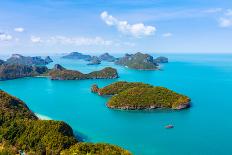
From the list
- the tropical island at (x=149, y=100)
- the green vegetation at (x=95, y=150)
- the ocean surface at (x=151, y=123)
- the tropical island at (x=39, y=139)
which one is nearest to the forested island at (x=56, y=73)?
the ocean surface at (x=151, y=123)

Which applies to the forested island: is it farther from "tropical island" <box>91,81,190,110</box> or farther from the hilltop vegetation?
"tropical island" <box>91,81,190,110</box>

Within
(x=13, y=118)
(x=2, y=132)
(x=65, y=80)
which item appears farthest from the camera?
(x=65, y=80)

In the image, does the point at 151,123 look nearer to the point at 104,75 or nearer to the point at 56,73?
the point at 104,75

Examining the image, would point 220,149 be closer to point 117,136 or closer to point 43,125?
point 117,136

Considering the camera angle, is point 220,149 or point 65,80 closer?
point 220,149

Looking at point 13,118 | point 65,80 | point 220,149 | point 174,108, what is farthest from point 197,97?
point 65,80

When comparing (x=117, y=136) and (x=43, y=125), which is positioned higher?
(x=43, y=125)

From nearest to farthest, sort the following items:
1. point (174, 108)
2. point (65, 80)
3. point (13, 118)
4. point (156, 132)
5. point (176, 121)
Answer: point (13, 118)
point (156, 132)
point (176, 121)
point (174, 108)
point (65, 80)

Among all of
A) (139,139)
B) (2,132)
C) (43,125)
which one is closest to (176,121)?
(139,139)
